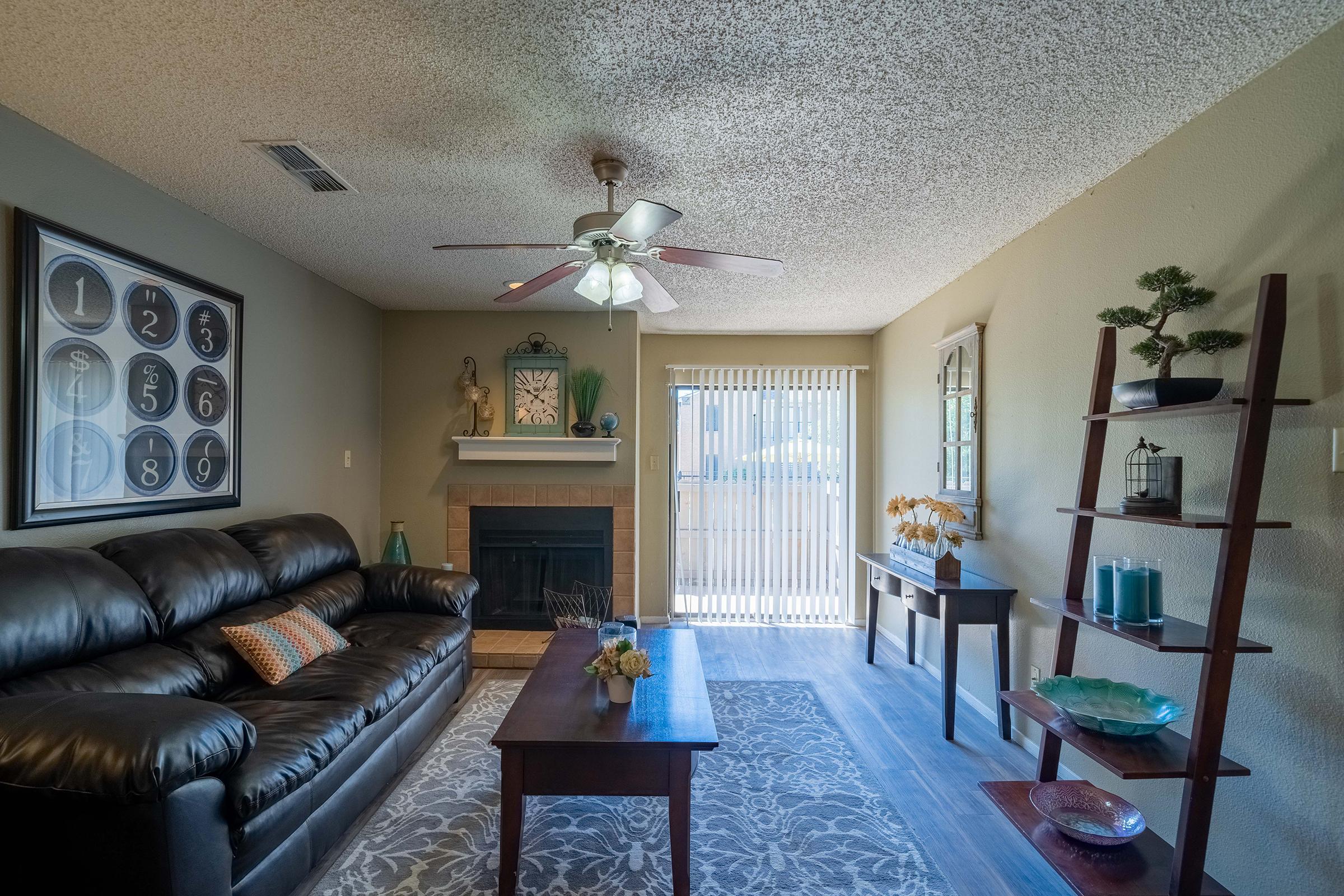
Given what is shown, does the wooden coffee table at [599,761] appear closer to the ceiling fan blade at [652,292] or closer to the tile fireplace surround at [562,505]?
the ceiling fan blade at [652,292]

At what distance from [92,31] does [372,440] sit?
342 centimetres

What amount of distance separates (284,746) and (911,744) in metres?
2.69

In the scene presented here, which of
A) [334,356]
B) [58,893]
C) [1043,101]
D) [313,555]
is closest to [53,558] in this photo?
[58,893]

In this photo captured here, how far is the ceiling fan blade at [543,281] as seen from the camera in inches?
103

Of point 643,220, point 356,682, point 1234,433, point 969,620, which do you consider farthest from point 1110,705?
point 356,682

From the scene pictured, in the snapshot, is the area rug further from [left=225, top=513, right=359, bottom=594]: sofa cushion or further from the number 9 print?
the number 9 print

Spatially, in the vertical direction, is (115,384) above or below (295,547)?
above

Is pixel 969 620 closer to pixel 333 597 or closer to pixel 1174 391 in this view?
pixel 1174 391

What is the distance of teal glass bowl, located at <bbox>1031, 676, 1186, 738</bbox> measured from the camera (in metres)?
1.95

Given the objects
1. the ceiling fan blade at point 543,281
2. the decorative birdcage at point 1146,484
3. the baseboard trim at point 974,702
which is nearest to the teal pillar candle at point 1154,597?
the decorative birdcage at point 1146,484

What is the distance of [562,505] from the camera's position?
505 centimetres

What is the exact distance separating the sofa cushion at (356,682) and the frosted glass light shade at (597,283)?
68.7 inches

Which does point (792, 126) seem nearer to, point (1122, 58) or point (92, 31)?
point (1122, 58)

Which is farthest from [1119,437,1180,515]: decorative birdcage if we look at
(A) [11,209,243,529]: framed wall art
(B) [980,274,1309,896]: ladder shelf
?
(A) [11,209,243,529]: framed wall art
